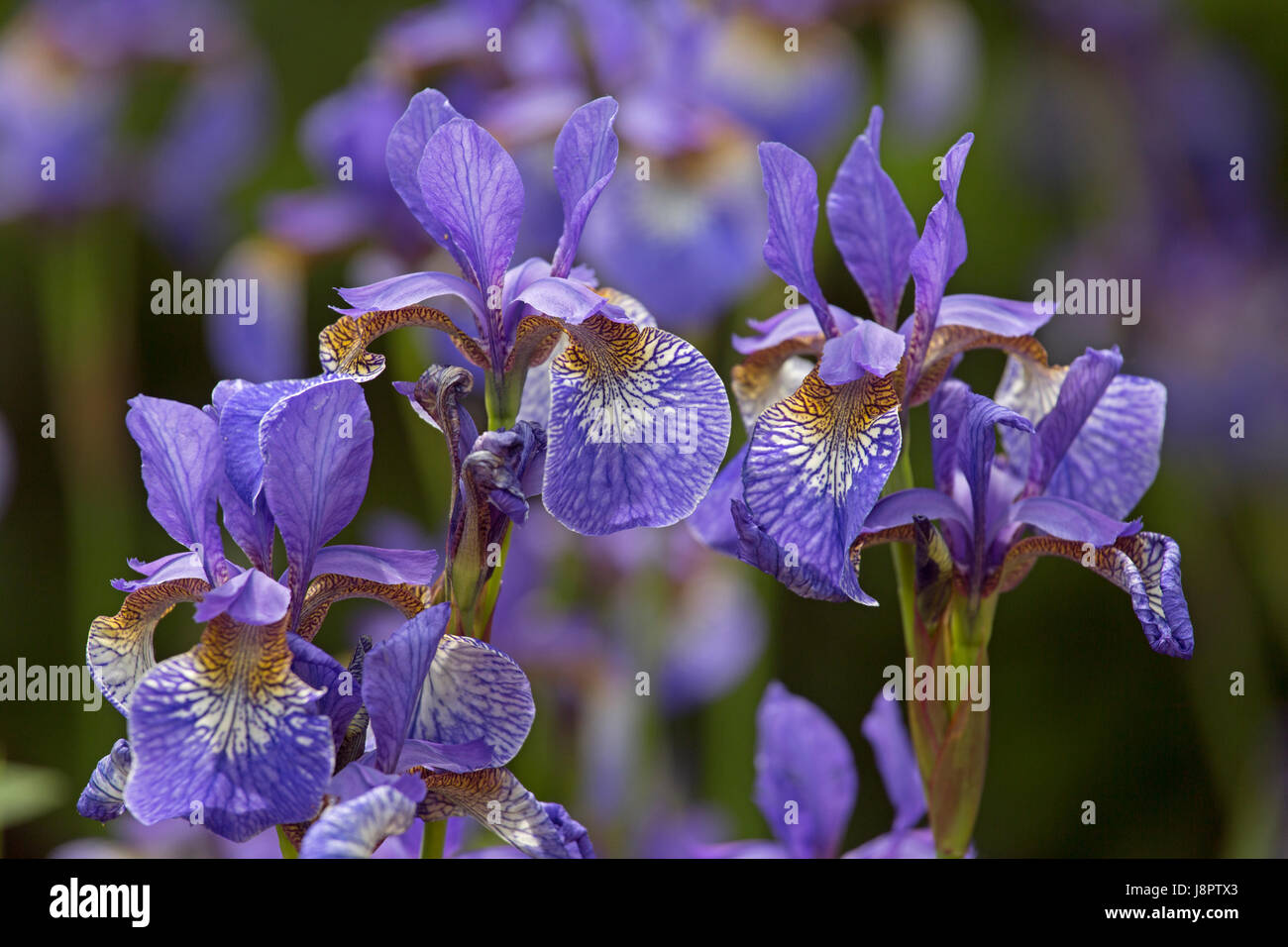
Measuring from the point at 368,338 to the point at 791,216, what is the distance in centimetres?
24

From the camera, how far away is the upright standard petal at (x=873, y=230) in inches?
28.2

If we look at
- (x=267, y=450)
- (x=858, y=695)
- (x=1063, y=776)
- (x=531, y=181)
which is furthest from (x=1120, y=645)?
(x=267, y=450)

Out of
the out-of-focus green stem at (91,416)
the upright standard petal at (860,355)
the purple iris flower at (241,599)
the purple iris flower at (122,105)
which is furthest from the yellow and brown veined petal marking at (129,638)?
the purple iris flower at (122,105)

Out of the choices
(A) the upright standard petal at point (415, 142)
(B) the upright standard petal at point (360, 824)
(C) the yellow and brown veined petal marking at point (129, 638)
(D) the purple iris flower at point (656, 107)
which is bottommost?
(B) the upright standard petal at point (360, 824)

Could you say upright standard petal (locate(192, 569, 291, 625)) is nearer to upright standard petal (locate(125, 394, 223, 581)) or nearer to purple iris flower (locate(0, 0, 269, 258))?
upright standard petal (locate(125, 394, 223, 581))

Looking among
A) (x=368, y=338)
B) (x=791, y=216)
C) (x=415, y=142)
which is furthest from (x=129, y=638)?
(x=791, y=216)

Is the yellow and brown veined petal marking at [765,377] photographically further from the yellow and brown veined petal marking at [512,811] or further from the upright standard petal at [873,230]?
the yellow and brown veined petal marking at [512,811]

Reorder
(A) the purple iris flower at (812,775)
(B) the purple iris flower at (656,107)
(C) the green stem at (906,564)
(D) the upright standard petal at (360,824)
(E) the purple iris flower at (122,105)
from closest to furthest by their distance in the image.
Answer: (D) the upright standard petal at (360,824) < (C) the green stem at (906,564) < (A) the purple iris flower at (812,775) < (B) the purple iris flower at (656,107) < (E) the purple iris flower at (122,105)

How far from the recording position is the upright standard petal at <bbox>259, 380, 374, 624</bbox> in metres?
0.58

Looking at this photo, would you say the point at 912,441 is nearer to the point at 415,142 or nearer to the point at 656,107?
the point at 656,107

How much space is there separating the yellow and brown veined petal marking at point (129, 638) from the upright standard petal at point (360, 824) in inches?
6.4

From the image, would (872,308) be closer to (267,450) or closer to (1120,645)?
(267,450)

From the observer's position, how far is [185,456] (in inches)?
24.5

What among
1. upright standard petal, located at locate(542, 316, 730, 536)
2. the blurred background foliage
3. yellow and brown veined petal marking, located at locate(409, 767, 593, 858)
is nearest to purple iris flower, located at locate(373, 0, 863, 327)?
the blurred background foliage
